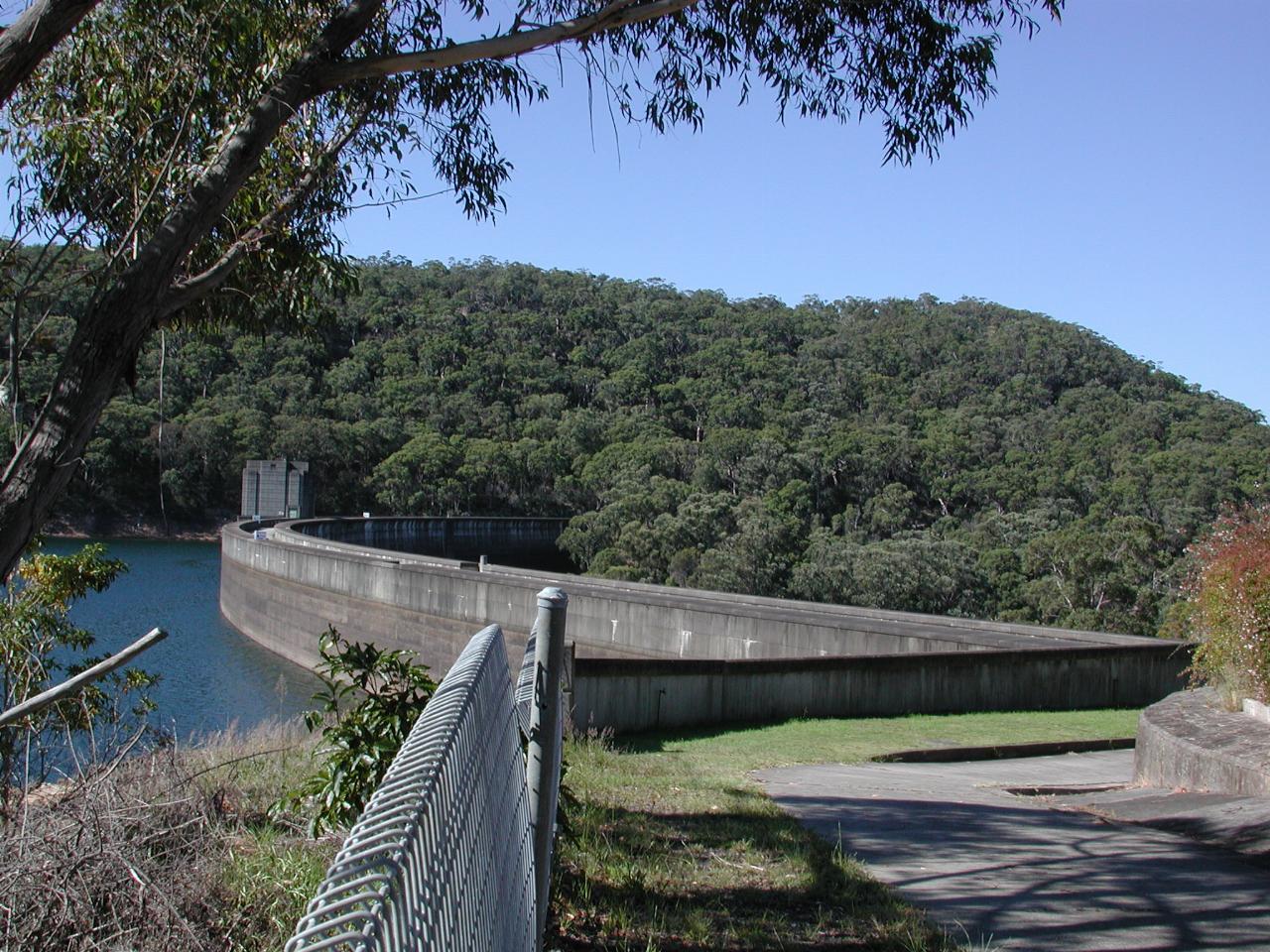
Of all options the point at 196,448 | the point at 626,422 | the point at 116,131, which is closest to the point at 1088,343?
the point at 626,422

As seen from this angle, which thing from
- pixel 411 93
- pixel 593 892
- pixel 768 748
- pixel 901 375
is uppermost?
pixel 901 375

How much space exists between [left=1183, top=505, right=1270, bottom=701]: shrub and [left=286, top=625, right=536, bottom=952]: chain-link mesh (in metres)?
6.75

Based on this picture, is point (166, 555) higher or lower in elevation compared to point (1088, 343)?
lower

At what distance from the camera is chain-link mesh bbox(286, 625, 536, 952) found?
130 centimetres

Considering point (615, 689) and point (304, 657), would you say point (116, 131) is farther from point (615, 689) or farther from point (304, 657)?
point (304, 657)

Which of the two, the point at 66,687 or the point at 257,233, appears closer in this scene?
the point at 66,687

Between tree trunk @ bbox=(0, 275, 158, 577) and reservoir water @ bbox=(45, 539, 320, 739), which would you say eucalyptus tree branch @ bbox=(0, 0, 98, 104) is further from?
reservoir water @ bbox=(45, 539, 320, 739)

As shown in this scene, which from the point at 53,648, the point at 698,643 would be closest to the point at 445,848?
the point at 53,648

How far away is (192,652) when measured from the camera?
32781mm

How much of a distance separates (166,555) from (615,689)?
5061 cm

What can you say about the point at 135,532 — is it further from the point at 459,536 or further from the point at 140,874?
the point at 140,874

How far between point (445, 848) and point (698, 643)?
2067 centimetres

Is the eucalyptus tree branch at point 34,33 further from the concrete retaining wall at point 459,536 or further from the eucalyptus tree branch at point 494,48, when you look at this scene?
the concrete retaining wall at point 459,536

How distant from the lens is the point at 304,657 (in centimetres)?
3297
